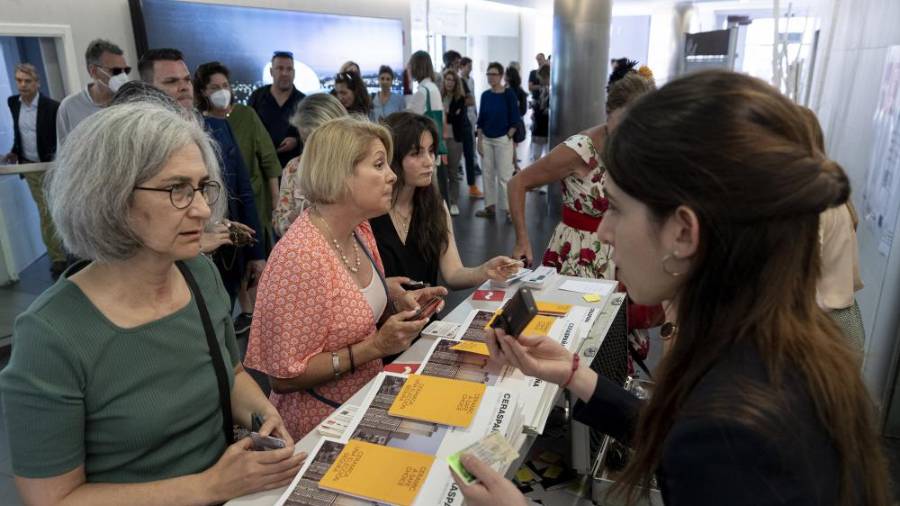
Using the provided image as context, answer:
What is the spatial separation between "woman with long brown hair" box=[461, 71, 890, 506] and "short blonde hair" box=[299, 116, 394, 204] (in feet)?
3.62

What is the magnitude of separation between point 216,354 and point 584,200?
1.77m

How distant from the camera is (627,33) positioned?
17797mm

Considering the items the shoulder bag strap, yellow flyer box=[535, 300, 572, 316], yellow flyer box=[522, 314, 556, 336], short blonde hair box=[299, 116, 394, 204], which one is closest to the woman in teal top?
short blonde hair box=[299, 116, 394, 204]

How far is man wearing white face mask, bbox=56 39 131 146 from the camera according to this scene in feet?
11.1

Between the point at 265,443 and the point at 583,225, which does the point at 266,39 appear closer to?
the point at 583,225

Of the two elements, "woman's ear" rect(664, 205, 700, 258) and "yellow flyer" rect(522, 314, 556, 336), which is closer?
"woman's ear" rect(664, 205, 700, 258)

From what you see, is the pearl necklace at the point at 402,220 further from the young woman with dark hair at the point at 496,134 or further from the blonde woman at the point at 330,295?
the young woman with dark hair at the point at 496,134

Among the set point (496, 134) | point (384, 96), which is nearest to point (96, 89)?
point (384, 96)

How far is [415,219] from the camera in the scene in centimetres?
243

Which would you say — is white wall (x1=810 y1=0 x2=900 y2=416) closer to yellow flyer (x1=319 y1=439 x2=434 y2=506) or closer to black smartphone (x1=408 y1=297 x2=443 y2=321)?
black smartphone (x1=408 y1=297 x2=443 y2=321)

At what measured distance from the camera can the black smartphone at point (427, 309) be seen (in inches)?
68.2

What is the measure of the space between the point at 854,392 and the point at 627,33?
19094 mm

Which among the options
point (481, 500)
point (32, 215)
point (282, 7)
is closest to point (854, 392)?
point (481, 500)

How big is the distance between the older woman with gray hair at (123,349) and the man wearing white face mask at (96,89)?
2559 mm
